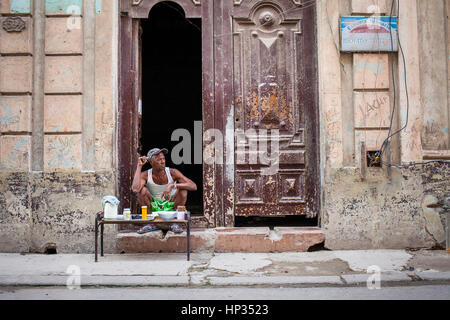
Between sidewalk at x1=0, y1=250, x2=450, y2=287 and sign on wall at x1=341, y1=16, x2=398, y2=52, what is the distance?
9.56ft

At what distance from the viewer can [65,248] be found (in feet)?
20.6

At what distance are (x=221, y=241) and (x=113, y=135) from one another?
2177 mm

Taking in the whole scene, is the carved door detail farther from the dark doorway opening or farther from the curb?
the dark doorway opening

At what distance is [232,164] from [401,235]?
8.64 feet

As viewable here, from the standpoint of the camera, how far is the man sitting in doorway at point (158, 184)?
616 cm

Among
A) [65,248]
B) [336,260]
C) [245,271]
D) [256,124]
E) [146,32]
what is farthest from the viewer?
[146,32]

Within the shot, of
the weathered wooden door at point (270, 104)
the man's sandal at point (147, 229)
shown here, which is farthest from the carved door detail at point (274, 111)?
the man's sandal at point (147, 229)

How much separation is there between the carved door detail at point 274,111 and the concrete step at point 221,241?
485mm

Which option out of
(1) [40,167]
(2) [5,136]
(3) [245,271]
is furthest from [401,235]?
(2) [5,136]

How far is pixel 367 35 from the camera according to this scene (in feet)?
21.0

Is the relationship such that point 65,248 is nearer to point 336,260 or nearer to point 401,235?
point 336,260

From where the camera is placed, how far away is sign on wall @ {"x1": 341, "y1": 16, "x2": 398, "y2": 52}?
6367mm

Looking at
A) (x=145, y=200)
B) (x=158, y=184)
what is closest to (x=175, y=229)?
(x=145, y=200)

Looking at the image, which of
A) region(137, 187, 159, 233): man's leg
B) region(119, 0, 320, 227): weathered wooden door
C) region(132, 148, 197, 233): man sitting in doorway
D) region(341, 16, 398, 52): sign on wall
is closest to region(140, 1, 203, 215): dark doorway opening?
region(119, 0, 320, 227): weathered wooden door
